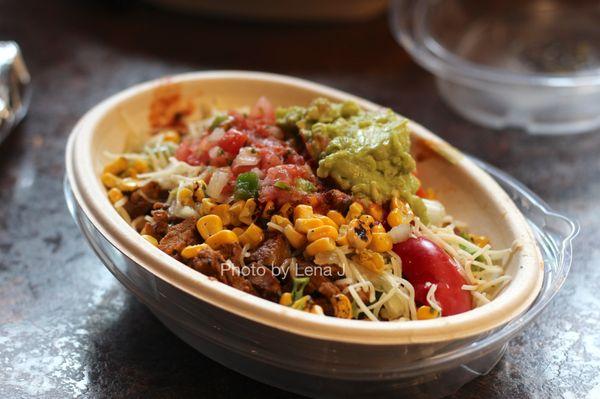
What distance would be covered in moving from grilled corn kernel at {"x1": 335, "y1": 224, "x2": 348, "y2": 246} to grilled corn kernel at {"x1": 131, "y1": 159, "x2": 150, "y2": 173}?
3.13 feet

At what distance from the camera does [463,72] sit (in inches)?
147

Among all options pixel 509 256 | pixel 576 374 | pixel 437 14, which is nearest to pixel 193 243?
pixel 509 256

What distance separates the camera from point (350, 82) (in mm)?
4312

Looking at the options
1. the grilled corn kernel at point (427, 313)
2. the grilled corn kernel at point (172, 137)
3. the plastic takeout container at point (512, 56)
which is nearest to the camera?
the grilled corn kernel at point (427, 313)

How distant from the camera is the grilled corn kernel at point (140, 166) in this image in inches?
111

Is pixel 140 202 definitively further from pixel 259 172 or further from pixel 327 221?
pixel 327 221

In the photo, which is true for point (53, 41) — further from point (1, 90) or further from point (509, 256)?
point (509, 256)

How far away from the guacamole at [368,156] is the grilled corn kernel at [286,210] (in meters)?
0.18

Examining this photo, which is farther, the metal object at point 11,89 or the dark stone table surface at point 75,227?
the metal object at point 11,89

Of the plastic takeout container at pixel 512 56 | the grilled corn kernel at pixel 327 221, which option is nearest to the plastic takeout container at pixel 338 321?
the grilled corn kernel at pixel 327 221

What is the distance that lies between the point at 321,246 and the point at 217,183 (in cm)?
49

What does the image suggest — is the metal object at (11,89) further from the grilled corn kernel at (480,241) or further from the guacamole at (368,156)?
the grilled corn kernel at (480,241)

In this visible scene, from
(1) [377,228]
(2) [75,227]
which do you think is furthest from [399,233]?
(2) [75,227]

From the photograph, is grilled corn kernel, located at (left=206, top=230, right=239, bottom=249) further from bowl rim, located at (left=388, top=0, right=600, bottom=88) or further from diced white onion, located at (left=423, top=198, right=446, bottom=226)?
bowl rim, located at (left=388, top=0, right=600, bottom=88)
